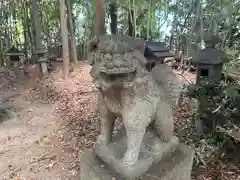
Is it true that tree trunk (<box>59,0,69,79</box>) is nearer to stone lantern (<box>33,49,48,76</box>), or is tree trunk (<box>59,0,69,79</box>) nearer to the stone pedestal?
stone lantern (<box>33,49,48,76</box>)

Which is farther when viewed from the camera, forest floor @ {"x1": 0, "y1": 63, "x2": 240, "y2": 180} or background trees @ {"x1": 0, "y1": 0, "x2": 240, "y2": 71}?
background trees @ {"x1": 0, "y1": 0, "x2": 240, "y2": 71}

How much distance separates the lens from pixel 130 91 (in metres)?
1.22

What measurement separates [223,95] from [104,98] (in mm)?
1113

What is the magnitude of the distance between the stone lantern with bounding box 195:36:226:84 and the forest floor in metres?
0.52

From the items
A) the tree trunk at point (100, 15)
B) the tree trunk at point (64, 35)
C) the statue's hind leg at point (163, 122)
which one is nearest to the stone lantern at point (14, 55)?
the tree trunk at point (64, 35)

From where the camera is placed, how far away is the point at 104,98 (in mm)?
1324

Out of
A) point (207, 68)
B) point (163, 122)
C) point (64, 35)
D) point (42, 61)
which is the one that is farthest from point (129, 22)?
point (163, 122)

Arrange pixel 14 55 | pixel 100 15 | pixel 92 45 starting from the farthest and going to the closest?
pixel 14 55
pixel 100 15
pixel 92 45

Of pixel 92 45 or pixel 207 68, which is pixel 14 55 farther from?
pixel 92 45

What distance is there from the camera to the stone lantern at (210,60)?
241 centimetres

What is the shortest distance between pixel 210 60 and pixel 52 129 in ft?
6.11

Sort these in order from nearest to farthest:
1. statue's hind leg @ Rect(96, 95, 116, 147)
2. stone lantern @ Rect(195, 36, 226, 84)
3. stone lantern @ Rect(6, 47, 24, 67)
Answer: statue's hind leg @ Rect(96, 95, 116, 147) < stone lantern @ Rect(195, 36, 226, 84) < stone lantern @ Rect(6, 47, 24, 67)

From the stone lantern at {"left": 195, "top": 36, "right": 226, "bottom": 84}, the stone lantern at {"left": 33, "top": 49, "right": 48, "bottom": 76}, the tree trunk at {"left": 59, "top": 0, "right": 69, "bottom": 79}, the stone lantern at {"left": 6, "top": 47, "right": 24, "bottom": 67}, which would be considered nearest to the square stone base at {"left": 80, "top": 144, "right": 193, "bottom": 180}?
the stone lantern at {"left": 195, "top": 36, "right": 226, "bottom": 84}

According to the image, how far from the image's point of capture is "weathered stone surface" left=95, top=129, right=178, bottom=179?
129 cm
